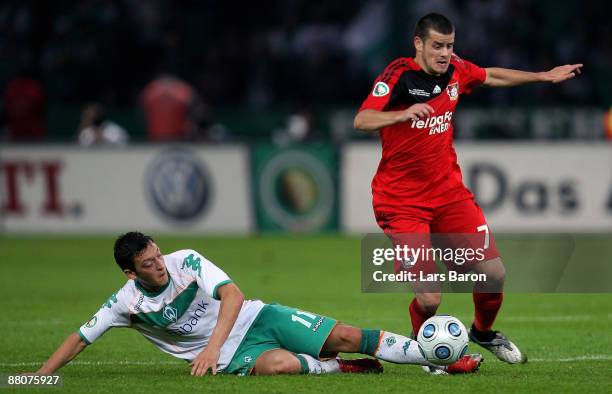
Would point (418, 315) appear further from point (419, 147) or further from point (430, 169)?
point (419, 147)

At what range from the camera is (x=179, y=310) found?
23.9ft

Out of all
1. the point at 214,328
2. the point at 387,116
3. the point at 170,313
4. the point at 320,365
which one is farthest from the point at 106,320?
the point at 387,116

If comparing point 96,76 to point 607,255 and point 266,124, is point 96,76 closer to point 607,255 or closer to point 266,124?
point 266,124

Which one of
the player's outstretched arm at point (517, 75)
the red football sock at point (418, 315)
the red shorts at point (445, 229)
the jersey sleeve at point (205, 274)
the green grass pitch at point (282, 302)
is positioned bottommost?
the green grass pitch at point (282, 302)

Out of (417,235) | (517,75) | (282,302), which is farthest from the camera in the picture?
(282,302)

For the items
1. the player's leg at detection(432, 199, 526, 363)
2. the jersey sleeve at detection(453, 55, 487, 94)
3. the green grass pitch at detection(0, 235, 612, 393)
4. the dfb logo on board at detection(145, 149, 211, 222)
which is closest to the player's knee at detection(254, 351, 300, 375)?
the green grass pitch at detection(0, 235, 612, 393)

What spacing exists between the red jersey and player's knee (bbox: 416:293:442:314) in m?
0.59

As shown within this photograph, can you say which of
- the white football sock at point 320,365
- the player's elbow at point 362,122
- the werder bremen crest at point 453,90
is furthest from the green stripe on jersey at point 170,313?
the werder bremen crest at point 453,90

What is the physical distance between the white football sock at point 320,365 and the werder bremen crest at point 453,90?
1.78 metres

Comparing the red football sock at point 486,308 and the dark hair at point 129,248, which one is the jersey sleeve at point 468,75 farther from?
the dark hair at point 129,248

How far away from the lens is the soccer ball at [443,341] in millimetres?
7199

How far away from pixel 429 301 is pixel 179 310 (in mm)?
1503

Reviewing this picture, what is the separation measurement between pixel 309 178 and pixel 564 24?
6.69m

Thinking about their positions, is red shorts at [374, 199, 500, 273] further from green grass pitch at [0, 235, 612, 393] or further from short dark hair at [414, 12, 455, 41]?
short dark hair at [414, 12, 455, 41]
